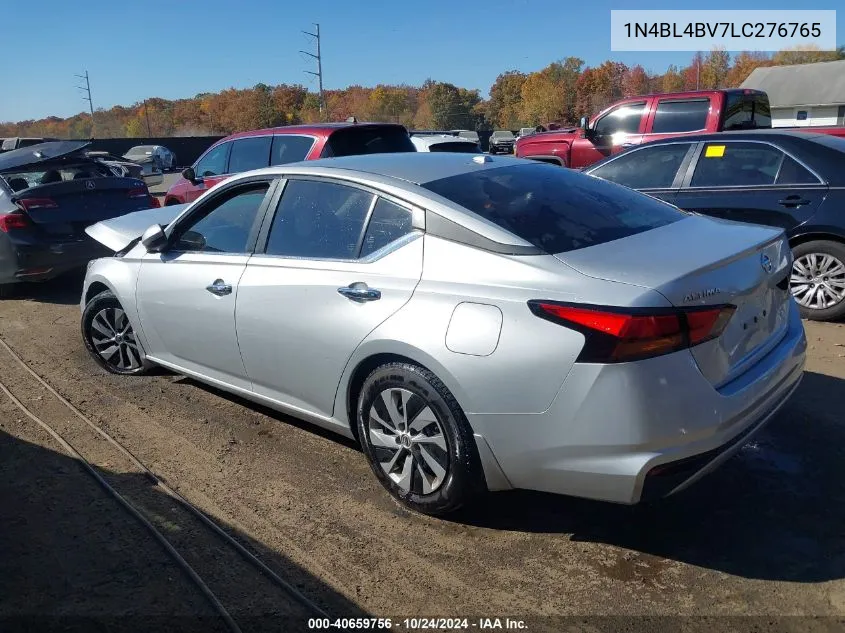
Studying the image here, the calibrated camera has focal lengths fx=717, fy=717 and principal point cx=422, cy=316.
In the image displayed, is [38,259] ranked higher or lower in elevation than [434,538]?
higher

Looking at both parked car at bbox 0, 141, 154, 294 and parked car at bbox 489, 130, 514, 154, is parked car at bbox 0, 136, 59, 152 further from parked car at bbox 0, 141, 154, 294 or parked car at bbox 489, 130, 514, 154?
parked car at bbox 489, 130, 514, 154

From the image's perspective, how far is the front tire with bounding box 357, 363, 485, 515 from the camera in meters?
3.04

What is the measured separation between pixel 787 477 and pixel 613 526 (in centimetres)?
99

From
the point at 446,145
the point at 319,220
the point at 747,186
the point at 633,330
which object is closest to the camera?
the point at 633,330

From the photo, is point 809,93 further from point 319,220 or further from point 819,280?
point 319,220

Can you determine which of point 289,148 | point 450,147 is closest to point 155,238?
point 289,148

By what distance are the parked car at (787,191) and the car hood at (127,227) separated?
4429 millimetres

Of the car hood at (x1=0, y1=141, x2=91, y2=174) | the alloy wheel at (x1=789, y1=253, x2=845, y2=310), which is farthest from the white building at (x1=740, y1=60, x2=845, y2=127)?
the car hood at (x1=0, y1=141, x2=91, y2=174)

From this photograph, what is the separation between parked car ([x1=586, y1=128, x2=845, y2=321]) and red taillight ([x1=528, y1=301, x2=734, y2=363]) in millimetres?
3611

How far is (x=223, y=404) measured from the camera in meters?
4.79

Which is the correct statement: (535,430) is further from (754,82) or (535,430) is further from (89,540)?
(754,82)

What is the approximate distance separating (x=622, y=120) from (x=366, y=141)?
15.1 ft

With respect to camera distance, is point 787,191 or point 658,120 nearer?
point 787,191

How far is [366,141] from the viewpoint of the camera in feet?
27.6
